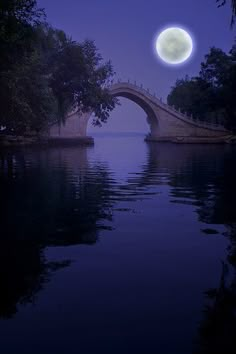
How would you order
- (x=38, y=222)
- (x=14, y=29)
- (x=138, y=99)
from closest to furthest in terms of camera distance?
(x=38, y=222) → (x=14, y=29) → (x=138, y=99)

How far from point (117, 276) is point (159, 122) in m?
78.5

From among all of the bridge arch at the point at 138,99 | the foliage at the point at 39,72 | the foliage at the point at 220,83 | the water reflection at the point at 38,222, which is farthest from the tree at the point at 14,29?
the bridge arch at the point at 138,99

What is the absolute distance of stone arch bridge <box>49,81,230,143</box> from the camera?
74562 millimetres

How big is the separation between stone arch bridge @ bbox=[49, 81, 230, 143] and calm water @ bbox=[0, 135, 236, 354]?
6372 cm

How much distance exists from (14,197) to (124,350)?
877 cm

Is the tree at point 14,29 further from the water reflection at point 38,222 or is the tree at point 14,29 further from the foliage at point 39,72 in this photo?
the water reflection at point 38,222

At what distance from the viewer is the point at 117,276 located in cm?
543

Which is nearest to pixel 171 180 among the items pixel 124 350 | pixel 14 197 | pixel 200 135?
pixel 14 197

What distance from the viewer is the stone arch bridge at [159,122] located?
245 ft

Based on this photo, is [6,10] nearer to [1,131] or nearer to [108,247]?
[108,247]

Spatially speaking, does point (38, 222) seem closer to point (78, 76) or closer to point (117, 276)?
point (117, 276)

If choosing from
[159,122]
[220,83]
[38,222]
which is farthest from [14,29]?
[159,122]

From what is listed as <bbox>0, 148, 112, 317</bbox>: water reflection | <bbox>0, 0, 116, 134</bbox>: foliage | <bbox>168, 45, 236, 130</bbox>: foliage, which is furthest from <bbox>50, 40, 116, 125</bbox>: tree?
<bbox>0, 148, 112, 317</bbox>: water reflection

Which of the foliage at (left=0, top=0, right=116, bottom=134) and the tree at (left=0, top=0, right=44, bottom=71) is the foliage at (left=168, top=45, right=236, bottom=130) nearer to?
the foliage at (left=0, top=0, right=116, bottom=134)
